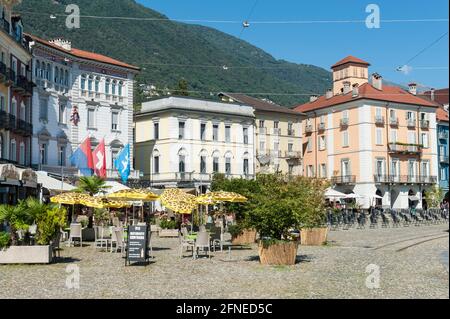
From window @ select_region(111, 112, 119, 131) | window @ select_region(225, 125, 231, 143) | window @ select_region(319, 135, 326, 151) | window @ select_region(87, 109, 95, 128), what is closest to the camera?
window @ select_region(87, 109, 95, 128)

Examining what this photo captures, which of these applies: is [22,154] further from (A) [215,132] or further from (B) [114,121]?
(A) [215,132]

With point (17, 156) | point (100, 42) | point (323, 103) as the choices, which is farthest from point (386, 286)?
point (100, 42)

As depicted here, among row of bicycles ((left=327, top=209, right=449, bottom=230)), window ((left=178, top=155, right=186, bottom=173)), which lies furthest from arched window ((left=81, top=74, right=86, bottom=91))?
row of bicycles ((left=327, top=209, right=449, bottom=230))

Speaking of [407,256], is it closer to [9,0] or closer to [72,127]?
[9,0]

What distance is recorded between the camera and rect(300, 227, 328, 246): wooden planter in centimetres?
2325

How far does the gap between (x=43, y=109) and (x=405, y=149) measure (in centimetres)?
3869

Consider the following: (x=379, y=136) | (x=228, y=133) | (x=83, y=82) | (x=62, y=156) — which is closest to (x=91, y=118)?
(x=83, y=82)

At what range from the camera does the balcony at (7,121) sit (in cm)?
3700

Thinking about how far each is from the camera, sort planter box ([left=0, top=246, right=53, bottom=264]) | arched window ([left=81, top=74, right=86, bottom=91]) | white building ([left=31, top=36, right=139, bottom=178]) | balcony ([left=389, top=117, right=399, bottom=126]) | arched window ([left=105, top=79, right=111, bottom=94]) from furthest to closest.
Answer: balcony ([left=389, top=117, right=399, bottom=126]) < arched window ([left=105, top=79, right=111, bottom=94]) < arched window ([left=81, top=74, right=86, bottom=91]) < white building ([left=31, top=36, right=139, bottom=178]) < planter box ([left=0, top=246, right=53, bottom=264])

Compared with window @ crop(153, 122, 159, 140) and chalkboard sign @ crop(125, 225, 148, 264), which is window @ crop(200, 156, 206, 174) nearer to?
window @ crop(153, 122, 159, 140)

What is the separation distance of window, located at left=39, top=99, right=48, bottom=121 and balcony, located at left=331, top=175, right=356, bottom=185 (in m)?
31.6

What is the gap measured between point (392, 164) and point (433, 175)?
667 centimetres

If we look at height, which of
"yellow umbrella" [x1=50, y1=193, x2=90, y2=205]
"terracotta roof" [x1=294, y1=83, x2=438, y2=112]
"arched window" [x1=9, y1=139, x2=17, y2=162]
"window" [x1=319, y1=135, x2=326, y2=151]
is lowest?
"yellow umbrella" [x1=50, y1=193, x2=90, y2=205]

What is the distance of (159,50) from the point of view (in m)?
132
